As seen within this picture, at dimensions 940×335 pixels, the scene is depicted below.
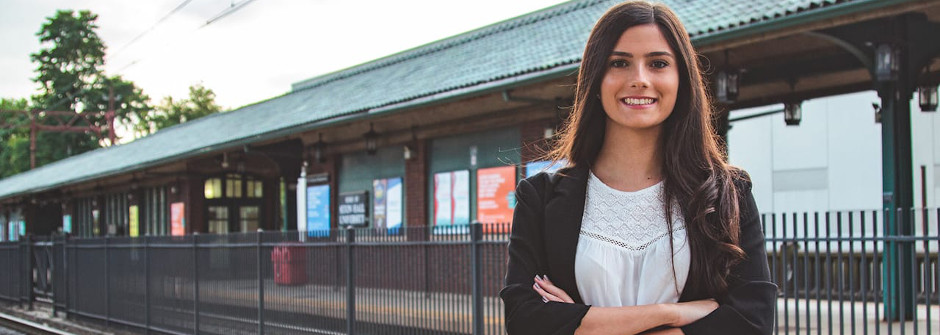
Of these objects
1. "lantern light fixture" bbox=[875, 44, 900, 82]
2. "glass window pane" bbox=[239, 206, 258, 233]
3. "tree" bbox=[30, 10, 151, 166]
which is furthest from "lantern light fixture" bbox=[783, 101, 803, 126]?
"tree" bbox=[30, 10, 151, 166]

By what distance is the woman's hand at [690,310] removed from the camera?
6.01 feet

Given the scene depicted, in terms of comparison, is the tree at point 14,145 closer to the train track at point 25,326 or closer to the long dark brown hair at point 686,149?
the train track at point 25,326

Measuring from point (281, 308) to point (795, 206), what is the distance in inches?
492

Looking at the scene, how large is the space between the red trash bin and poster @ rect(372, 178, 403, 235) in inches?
262

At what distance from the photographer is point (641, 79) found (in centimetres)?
189

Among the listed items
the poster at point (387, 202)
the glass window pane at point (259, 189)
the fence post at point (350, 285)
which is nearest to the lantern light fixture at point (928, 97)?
the fence post at point (350, 285)

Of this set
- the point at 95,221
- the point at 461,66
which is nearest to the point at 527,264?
the point at 461,66

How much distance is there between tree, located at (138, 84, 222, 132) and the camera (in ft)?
243

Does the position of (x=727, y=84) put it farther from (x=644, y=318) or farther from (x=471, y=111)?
(x=644, y=318)

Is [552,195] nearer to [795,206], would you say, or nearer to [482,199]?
[482,199]

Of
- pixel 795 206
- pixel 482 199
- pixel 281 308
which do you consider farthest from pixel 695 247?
pixel 795 206

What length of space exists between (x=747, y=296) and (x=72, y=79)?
68455mm

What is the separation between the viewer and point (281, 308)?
9531mm

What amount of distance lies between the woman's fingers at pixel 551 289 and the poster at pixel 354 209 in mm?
15424
